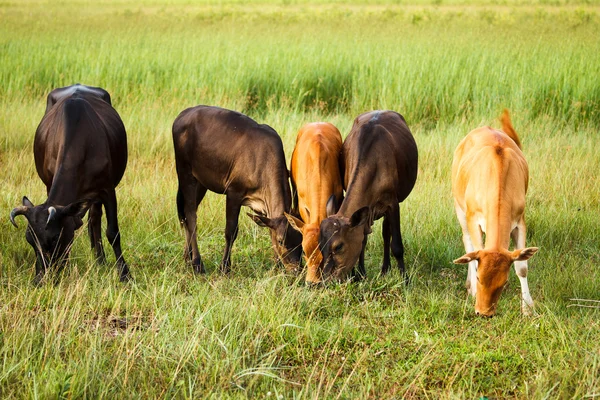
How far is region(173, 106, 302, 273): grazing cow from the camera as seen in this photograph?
6.77 metres

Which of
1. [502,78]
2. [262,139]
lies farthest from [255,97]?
[262,139]

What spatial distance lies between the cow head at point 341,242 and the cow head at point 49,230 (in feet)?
6.43

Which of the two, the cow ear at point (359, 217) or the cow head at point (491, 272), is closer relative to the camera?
the cow head at point (491, 272)

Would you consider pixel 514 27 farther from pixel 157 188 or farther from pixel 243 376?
pixel 243 376

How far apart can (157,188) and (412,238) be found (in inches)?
117

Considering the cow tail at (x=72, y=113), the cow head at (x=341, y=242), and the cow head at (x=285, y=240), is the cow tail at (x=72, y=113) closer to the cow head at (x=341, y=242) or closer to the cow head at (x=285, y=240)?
the cow head at (x=285, y=240)

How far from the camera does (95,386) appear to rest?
4.37 meters

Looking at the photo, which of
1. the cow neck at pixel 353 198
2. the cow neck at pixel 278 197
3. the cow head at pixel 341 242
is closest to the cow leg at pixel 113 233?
the cow neck at pixel 278 197

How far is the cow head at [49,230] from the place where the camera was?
6.00m

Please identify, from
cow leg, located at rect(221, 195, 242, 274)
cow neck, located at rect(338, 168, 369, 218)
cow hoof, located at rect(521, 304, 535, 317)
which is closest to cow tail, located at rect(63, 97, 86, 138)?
cow leg, located at rect(221, 195, 242, 274)

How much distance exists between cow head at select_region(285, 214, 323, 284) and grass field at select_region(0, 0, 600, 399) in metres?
0.22

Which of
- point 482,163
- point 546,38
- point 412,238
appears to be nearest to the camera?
point 482,163

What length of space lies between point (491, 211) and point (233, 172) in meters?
2.53

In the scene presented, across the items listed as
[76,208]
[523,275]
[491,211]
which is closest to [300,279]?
[491,211]
